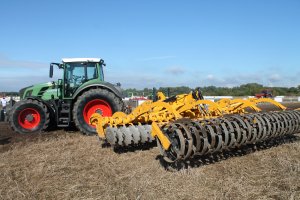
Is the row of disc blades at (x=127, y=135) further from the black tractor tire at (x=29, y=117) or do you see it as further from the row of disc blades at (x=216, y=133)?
the black tractor tire at (x=29, y=117)

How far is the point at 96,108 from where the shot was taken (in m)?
8.73

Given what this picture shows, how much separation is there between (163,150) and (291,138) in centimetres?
397

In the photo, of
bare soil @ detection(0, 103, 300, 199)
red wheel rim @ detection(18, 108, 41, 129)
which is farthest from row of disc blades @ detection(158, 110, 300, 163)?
red wheel rim @ detection(18, 108, 41, 129)

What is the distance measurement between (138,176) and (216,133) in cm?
154

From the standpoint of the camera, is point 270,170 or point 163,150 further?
point 163,150

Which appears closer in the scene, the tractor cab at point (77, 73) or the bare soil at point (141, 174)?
the bare soil at point (141, 174)

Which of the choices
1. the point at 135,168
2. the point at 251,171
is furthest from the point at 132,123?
the point at 251,171

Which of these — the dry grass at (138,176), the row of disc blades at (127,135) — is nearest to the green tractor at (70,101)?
the row of disc blades at (127,135)

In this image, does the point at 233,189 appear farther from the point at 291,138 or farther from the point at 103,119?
the point at 291,138

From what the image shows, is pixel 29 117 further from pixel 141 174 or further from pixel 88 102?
pixel 141 174

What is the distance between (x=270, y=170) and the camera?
4.69 m

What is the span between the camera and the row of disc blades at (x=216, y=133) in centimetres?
487

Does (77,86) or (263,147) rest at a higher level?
(77,86)

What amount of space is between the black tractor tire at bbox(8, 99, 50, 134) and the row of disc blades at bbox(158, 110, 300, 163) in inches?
191
